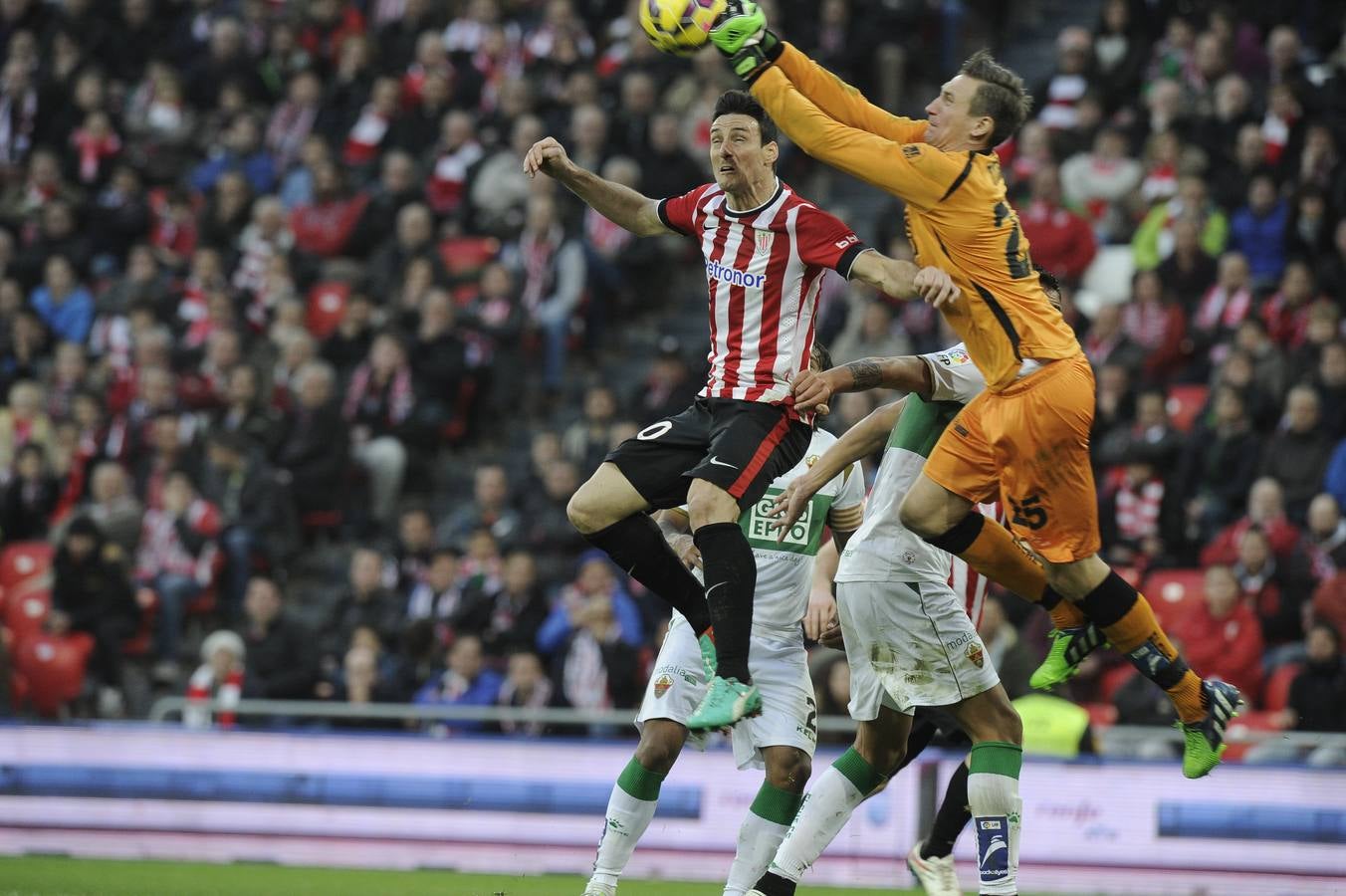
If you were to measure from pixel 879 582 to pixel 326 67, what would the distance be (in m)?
15.2

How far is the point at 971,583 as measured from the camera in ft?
30.3

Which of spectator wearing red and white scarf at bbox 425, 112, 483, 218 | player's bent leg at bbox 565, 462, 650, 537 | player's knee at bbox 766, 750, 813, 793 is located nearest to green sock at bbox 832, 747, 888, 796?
player's knee at bbox 766, 750, 813, 793

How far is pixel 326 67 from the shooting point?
71.2ft

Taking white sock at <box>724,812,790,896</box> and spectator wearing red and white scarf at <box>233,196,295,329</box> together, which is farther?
spectator wearing red and white scarf at <box>233,196,295,329</box>

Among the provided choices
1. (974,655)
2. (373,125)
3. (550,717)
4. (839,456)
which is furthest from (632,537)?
(373,125)

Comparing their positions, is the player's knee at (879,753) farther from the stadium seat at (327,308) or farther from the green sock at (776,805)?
the stadium seat at (327,308)

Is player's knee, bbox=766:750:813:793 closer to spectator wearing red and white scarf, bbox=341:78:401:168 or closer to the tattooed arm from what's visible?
the tattooed arm

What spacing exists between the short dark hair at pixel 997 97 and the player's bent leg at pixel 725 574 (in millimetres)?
1933

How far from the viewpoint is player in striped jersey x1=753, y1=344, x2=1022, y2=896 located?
7.99 metres

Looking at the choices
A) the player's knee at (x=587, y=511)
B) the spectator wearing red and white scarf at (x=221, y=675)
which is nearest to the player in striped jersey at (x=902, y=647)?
the player's knee at (x=587, y=511)

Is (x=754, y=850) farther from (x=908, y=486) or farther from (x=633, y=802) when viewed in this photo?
(x=908, y=486)

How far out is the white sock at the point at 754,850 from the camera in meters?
8.30

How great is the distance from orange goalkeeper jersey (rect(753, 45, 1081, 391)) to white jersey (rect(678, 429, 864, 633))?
125cm

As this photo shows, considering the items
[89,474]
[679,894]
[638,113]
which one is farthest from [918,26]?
[679,894]
